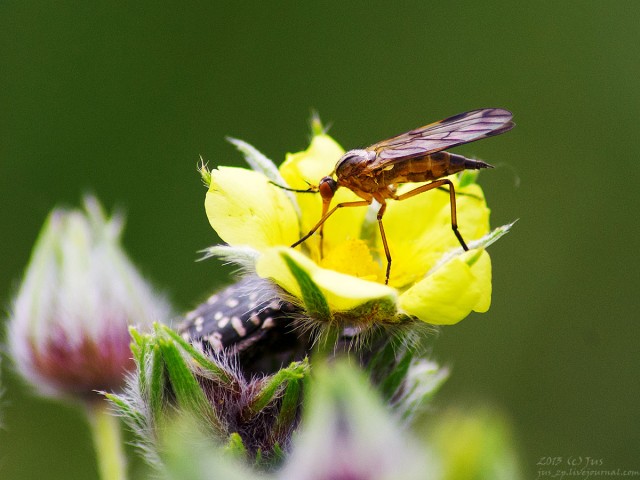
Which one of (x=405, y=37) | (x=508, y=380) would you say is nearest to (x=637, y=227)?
(x=508, y=380)

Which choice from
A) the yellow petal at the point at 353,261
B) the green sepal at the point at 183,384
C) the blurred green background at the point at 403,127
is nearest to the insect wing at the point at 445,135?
the yellow petal at the point at 353,261

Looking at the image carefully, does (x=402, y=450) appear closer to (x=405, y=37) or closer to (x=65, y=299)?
(x=65, y=299)

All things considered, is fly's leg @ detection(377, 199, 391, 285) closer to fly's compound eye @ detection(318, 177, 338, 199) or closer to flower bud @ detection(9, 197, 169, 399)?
fly's compound eye @ detection(318, 177, 338, 199)

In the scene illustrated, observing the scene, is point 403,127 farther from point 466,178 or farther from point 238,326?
point 238,326

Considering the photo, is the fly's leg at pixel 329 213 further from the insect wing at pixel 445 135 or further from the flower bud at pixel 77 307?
the flower bud at pixel 77 307

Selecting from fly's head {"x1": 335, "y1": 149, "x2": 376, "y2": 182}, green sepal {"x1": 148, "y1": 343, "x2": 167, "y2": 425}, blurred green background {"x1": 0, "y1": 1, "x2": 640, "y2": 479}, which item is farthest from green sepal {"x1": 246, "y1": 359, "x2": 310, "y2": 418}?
blurred green background {"x1": 0, "y1": 1, "x2": 640, "y2": 479}

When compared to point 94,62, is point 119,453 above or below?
below
